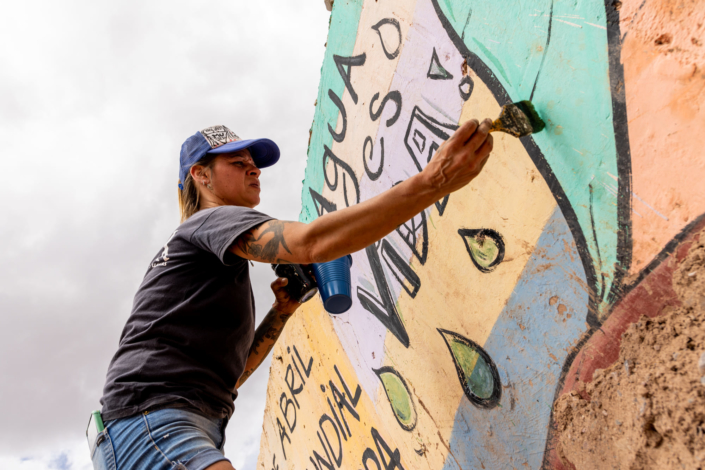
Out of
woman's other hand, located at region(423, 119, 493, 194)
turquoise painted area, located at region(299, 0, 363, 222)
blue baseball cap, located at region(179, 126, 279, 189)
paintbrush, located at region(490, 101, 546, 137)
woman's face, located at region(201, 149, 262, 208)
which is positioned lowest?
woman's other hand, located at region(423, 119, 493, 194)

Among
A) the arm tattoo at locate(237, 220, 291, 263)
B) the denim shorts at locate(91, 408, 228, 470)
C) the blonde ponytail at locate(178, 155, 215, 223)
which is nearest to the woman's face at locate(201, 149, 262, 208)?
the blonde ponytail at locate(178, 155, 215, 223)

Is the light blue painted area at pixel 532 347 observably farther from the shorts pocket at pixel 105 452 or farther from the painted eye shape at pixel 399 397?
the shorts pocket at pixel 105 452

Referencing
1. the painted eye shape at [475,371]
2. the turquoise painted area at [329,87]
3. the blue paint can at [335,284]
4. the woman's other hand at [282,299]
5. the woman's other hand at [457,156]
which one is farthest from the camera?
the turquoise painted area at [329,87]

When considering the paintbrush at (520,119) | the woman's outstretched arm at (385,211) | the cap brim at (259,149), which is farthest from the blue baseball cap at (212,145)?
the paintbrush at (520,119)

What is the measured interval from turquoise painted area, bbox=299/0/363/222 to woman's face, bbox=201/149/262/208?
0.96 m

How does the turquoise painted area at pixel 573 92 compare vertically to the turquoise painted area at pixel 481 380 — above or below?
above

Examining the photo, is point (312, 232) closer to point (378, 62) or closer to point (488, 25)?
point (488, 25)

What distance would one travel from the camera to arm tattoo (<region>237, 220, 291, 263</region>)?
131cm

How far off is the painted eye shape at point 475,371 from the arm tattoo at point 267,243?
2.88 feet

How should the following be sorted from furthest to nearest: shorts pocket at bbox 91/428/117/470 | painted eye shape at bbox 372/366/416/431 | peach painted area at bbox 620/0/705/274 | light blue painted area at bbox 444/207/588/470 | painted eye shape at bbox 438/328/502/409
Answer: painted eye shape at bbox 372/366/416/431, painted eye shape at bbox 438/328/502/409, shorts pocket at bbox 91/428/117/470, light blue painted area at bbox 444/207/588/470, peach painted area at bbox 620/0/705/274

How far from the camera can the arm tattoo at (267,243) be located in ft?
4.31

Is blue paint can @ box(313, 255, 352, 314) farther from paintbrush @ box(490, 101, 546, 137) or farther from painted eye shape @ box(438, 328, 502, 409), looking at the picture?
paintbrush @ box(490, 101, 546, 137)

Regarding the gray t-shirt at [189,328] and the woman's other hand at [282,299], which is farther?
the woman's other hand at [282,299]

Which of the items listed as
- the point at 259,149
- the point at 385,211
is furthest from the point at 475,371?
the point at 259,149
